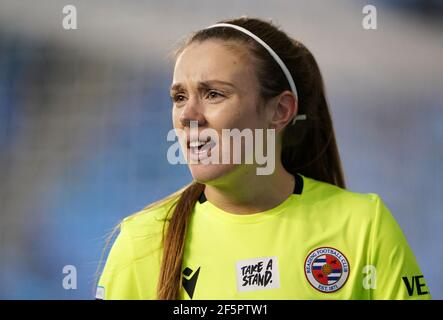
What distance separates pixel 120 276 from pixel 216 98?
560mm

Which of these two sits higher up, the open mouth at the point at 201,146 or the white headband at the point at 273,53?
the white headband at the point at 273,53

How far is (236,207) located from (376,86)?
92 cm

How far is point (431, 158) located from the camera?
7.76ft

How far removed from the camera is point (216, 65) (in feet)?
5.73

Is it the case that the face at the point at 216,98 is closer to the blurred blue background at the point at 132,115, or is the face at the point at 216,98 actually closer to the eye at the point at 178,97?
the eye at the point at 178,97

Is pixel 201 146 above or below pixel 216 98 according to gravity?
below

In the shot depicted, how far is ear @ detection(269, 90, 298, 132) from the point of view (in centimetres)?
183

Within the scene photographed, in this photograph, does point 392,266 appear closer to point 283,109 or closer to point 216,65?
point 283,109

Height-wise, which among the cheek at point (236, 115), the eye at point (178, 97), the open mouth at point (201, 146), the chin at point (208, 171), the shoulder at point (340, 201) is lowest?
the shoulder at point (340, 201)

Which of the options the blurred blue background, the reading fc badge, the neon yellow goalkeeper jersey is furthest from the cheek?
the blurred blue background

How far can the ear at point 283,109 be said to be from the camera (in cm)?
183

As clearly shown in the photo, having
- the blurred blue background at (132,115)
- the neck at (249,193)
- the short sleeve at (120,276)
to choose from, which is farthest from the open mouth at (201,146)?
the blurred blue background at (132,115)

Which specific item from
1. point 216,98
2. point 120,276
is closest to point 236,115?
point 216,98
